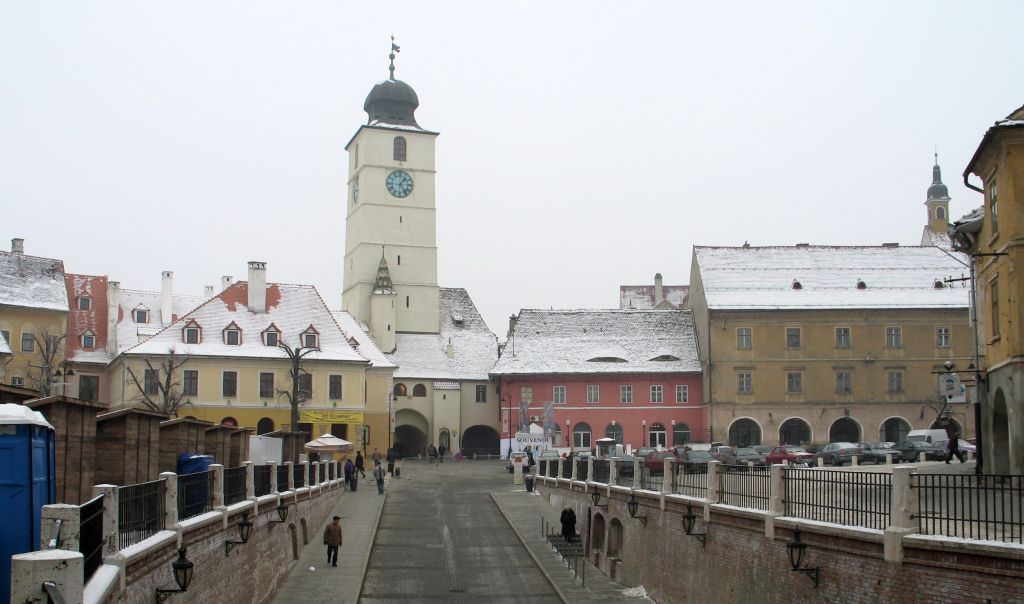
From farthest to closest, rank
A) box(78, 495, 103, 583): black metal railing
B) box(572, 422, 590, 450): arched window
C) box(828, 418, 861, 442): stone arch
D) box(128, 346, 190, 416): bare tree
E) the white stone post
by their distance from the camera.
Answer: box(572, 422, 590, 450): arched window < box(828, 418, 861, 442): stone arch < box(128, 346, 190, 416): bare tree < box(78, 495, 103, 583): black metal railing < the white stone post

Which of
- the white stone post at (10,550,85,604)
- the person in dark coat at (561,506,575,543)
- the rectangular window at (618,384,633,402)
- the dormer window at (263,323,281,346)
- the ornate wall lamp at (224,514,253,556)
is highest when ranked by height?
the dormer window at (263,323,281,346)

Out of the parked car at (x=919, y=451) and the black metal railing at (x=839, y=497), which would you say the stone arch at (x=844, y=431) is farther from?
the black metal railing at (x=839, y=497)

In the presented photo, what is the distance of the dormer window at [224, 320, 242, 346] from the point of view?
6569cm

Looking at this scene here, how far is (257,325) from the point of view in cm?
6700

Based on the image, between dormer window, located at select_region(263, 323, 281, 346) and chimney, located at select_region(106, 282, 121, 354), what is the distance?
1049cm

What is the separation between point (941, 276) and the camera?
71500 millimetres

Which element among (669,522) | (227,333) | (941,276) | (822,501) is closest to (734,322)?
(941,276)

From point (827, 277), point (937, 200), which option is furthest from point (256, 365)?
point (937, 200)

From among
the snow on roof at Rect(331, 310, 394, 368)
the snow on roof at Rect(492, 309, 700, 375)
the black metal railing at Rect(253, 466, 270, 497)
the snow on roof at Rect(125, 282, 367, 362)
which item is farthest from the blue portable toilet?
the snow on roof at Rect(492, 309, 700, 375)

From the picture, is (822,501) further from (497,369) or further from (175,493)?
(497,369)

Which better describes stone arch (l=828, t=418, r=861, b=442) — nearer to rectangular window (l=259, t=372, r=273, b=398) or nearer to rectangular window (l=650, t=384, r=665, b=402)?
rectangular window (l=650, t=384, r=665, b=402)

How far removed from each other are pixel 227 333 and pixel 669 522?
45182 mm

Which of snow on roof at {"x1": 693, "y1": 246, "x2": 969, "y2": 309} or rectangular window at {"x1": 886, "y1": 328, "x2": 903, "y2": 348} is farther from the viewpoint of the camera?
snow on roof at {"x1": 693, "y1": 246, "x2": 969, "y2": 309}

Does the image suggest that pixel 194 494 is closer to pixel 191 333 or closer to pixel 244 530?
pixel 244 530
